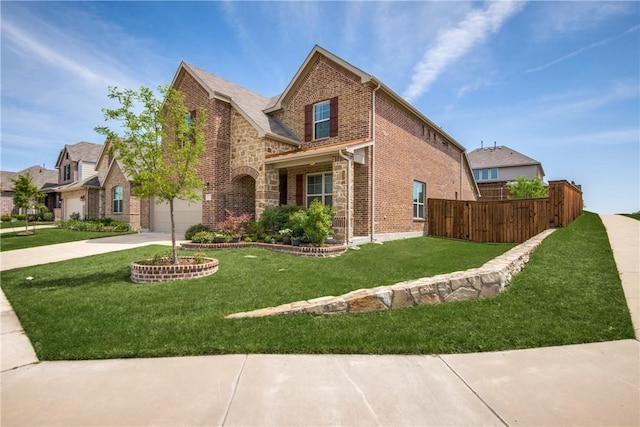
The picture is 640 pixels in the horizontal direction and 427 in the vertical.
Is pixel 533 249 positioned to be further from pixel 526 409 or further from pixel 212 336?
pixel 212 336

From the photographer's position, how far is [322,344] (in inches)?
146

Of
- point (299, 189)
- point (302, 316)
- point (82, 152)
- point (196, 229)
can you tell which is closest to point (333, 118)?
point (299, 189)

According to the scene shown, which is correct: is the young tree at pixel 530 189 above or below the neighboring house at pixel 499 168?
below

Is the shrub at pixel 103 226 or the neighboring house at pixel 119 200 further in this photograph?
the neighboring house at pixel 119 200

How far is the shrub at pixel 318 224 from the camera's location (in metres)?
9.91

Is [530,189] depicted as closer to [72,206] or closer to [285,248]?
[285,248]

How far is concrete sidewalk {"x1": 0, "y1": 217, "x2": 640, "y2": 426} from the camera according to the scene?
2.43 m

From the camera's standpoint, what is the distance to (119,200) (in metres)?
21.9

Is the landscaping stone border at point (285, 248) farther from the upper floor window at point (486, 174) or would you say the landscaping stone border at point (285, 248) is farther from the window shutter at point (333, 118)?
the upper floor window at point (486, 174)

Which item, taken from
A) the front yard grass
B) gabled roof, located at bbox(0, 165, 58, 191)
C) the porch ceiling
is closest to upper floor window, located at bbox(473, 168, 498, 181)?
the porch ceiling

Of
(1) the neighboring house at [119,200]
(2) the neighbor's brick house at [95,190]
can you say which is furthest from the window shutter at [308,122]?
(1) the neighboring house at [119,200]

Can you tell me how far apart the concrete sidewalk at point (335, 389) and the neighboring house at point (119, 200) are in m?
17.3

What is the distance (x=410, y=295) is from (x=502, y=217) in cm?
1152

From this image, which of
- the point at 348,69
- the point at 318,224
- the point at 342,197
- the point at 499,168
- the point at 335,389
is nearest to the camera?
the point at 335,389
